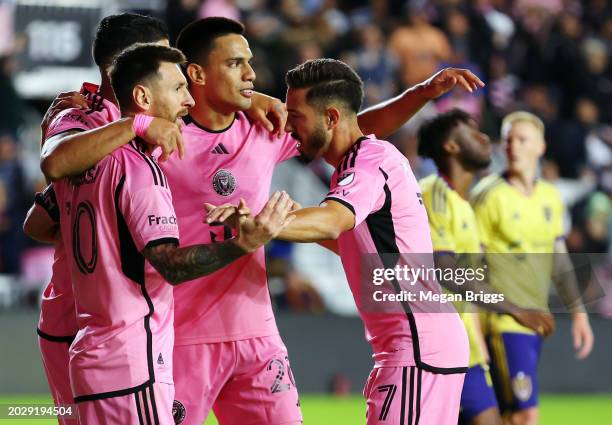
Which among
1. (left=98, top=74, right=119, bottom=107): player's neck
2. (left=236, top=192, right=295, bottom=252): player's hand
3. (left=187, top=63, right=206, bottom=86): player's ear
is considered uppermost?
(left=187, top=63, right=206, bottom=86): player's ear

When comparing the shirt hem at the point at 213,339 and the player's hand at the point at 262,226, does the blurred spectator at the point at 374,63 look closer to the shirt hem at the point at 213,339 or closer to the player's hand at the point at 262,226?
the shirt hem at the point at 213,339

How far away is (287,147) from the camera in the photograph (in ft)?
18.9

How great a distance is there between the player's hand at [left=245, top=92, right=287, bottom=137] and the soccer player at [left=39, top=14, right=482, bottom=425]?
0.06m

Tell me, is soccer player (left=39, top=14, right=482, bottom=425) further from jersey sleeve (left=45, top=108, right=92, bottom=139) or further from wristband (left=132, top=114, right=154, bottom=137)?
wristband (left=132, top=114, right=154, bottom=137)

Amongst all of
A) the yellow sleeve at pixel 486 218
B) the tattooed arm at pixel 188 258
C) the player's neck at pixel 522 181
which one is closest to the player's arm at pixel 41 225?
the tattooed arm at pixel 188 258

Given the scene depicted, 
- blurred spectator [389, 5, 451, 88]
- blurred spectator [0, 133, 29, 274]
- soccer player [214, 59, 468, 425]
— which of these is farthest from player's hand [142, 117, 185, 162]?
blurred spectator [389, 5, 451, 88]

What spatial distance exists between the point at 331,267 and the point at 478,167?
20.6ft

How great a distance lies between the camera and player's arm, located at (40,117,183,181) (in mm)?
4367

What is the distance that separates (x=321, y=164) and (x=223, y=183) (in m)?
7.58

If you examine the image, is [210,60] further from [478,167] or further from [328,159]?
[478,167]

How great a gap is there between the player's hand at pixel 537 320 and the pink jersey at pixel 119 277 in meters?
3.16

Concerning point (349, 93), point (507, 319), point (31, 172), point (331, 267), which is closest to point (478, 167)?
point (507, 319)

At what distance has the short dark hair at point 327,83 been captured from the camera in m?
5.13

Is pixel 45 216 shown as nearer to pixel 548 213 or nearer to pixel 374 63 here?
pixel 548 213
